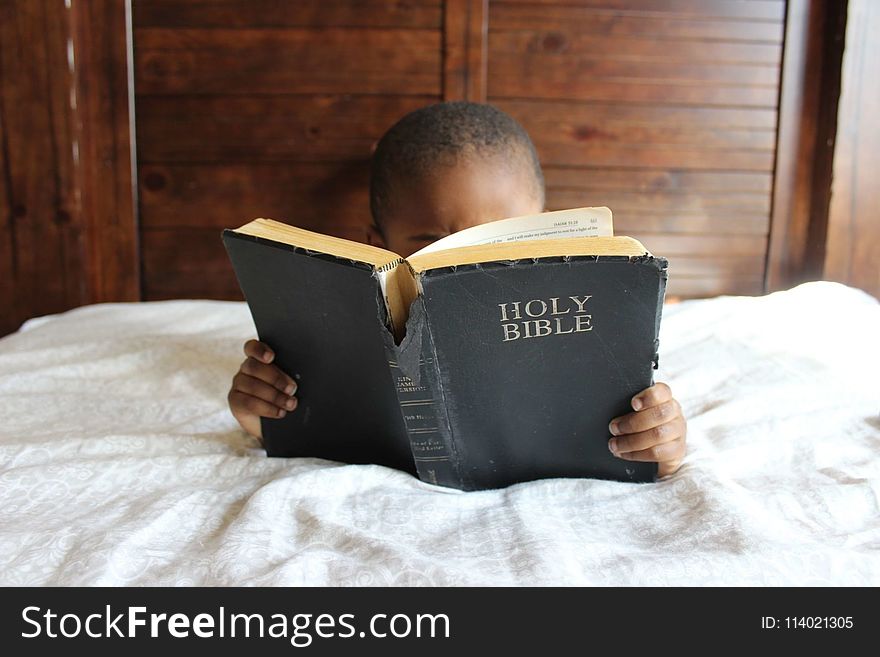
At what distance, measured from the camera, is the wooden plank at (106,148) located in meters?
1.50

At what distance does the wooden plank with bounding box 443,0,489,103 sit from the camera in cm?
149

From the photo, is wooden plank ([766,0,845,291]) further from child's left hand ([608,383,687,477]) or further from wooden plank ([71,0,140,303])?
wooden plank ([71,0,140,303])

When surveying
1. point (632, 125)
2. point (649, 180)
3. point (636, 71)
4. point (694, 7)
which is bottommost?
point (649, 180)

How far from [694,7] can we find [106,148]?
A: 1.26m

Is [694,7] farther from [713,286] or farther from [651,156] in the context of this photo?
[713,286]

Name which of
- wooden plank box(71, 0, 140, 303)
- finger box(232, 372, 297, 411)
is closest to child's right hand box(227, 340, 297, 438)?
finger box(232, 372, 297, 411)

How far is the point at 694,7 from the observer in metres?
1.52

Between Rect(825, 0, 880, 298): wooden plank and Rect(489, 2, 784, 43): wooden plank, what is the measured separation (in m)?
0.16

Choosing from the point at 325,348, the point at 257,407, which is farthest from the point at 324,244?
the point at 257,407

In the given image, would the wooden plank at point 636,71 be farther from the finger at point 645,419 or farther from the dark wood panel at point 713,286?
the finger at point 645,419
